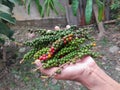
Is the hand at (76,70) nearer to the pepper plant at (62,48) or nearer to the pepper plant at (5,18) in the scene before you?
the pepper plant at (62,48)

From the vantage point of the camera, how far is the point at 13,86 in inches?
91.0

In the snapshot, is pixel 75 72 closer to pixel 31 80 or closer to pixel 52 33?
pixel 52 33

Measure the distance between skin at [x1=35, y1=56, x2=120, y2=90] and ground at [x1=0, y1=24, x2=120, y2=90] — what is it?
109 cm

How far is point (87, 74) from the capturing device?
1.12m

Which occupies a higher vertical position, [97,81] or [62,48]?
[62,48]

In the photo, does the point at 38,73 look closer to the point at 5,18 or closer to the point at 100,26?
the point at 5,18

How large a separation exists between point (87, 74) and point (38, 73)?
4.35 feet

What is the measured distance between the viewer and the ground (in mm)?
2297

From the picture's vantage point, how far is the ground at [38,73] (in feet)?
7.54

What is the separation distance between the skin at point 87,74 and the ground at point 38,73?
1091 millimetres

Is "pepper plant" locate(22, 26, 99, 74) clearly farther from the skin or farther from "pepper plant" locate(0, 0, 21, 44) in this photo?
"pepper plant" locate(0, 0, 21, 44)

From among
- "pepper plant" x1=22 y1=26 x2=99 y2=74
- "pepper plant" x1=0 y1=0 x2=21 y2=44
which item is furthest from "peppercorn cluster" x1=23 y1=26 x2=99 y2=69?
"pepper plant" x1=0 y1=0 x2=21 y2=44

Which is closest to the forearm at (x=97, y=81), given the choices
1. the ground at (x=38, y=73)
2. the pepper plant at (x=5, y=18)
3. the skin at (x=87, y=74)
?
the skin at (x=87, y=74)

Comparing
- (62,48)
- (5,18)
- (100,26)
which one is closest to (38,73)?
(5,18)
